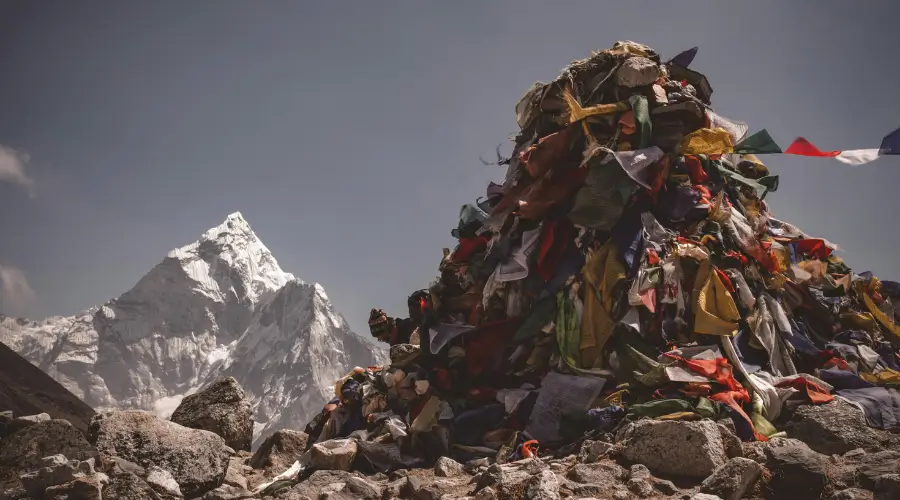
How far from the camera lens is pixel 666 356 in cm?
528

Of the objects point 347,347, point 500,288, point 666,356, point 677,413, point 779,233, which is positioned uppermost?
point 347,347

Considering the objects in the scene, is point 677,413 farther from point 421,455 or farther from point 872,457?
→ point 421,455

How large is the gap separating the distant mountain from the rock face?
124 meters

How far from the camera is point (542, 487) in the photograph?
3.34 m

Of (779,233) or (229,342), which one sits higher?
(229,342)

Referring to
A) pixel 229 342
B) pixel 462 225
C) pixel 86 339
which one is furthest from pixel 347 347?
pixel 462 225

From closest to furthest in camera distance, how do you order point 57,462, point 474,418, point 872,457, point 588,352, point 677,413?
point 872,457 < point 57,462 < point 677,413 < point 588,352 < point 474,418

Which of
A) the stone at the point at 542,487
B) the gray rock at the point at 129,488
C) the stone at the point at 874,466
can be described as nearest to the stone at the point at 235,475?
the gray rock at the point at 129,488

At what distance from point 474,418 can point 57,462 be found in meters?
4.11

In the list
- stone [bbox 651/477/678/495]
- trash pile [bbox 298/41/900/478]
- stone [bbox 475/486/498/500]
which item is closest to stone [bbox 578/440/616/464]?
trash pile [bbox 298/41/900/478]

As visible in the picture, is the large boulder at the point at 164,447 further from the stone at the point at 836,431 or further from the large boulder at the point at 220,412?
the stone at the point at 836,431

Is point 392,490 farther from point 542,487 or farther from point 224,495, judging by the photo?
point 542,487

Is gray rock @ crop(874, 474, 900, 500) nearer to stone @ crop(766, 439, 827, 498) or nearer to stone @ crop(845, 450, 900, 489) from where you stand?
stone @ crop(845, 450, 900, 489)

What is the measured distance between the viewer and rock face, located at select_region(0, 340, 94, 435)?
12055 mm
